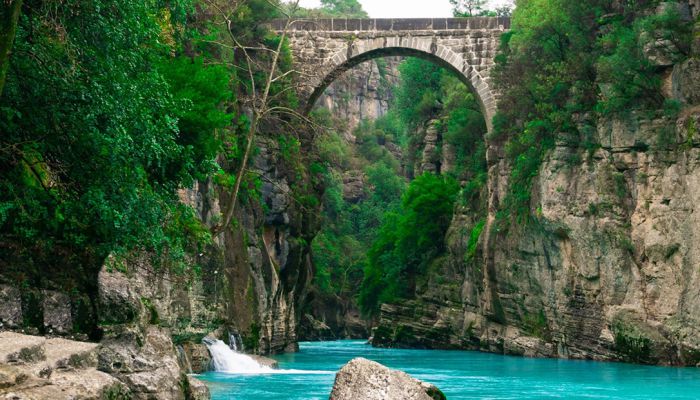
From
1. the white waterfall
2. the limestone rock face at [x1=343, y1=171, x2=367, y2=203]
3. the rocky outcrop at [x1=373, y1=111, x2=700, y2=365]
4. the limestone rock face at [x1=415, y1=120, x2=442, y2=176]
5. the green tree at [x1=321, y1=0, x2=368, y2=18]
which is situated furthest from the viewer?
the green tree at [x1=321, y1=0, x2=368, y2=18]

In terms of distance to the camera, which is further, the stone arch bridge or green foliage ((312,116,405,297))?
green foliage ((312,116,405,297))

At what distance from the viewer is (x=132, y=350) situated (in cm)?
1177

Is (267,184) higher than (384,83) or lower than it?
lower

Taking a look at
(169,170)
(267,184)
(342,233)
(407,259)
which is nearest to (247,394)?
(169,170)

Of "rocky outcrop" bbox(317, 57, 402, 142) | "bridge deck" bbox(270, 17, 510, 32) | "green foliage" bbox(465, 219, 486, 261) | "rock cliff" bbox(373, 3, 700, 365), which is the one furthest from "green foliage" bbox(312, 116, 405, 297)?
"rock cliff" bbox(373, 3, 700, 365)

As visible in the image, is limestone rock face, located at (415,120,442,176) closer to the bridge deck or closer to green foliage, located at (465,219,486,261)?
green foliage, located at (465,219,486,261)

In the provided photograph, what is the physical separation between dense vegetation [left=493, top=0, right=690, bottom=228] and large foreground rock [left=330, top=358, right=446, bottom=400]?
62.0 feet

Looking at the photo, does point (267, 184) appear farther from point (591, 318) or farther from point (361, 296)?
point (361, 296)

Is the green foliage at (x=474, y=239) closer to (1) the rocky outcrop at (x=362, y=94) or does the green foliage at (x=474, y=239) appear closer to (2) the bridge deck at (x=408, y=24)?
(2) the bridge deck at (x=408, y=24)

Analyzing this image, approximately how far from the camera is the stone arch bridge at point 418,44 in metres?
38.5

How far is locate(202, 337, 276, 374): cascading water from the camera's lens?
80.6 ft

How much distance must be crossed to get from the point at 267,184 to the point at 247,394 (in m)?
16.5

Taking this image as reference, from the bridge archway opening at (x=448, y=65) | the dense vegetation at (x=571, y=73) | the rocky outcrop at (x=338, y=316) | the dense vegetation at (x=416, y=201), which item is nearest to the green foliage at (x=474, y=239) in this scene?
the dense vegetation at (x=416, y=201)

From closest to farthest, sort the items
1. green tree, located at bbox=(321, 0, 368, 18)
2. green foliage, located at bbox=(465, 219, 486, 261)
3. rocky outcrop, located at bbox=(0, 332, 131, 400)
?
rocky outcrop, located at bbox=(0, 332, 131, 400) < green foliage, located at bbox=(465, 219, 486, 261) < green tree, located at bbox=(321, 0, 368, 18)
